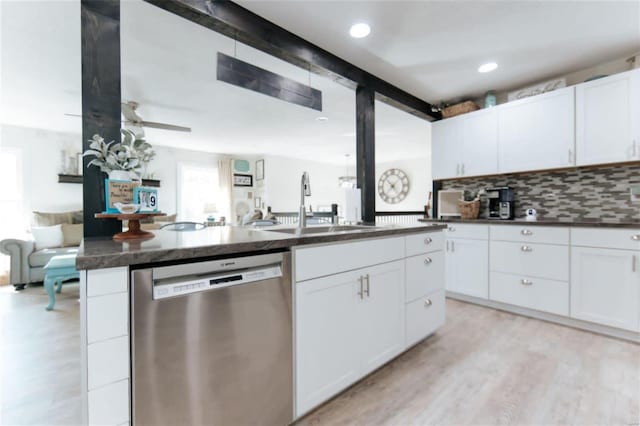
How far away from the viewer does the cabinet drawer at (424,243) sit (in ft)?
6.32

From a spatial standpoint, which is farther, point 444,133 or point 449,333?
point 444,133

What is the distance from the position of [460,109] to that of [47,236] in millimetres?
5839

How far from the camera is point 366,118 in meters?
2.67

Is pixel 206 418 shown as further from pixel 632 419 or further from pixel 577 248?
pixel 577 248

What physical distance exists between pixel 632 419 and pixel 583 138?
7.11ft

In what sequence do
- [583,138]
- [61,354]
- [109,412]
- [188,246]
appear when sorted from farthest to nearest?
[583,138] < [61,354] < [188,246] < [109,412]

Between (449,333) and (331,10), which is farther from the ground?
(331,10)

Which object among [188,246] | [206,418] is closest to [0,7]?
[188,246]

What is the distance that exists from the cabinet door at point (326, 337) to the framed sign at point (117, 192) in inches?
34.5

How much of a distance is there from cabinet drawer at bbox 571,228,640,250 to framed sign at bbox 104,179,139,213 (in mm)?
3200

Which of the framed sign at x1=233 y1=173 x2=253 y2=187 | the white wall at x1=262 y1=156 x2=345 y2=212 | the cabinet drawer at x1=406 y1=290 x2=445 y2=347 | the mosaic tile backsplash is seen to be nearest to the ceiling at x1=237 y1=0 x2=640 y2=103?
the mosaic tile backsplash

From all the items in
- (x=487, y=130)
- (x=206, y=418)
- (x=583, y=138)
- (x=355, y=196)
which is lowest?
(x=206, y=418)

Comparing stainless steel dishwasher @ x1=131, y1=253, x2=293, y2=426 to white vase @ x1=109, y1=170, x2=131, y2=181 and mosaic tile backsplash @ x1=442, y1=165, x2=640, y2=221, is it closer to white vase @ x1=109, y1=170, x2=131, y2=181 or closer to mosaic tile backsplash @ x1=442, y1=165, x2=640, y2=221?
white vase @ x1=109, y1=170, x2=131, y2=181

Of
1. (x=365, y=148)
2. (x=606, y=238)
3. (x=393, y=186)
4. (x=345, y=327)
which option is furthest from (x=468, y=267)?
(x=393, y=186)
